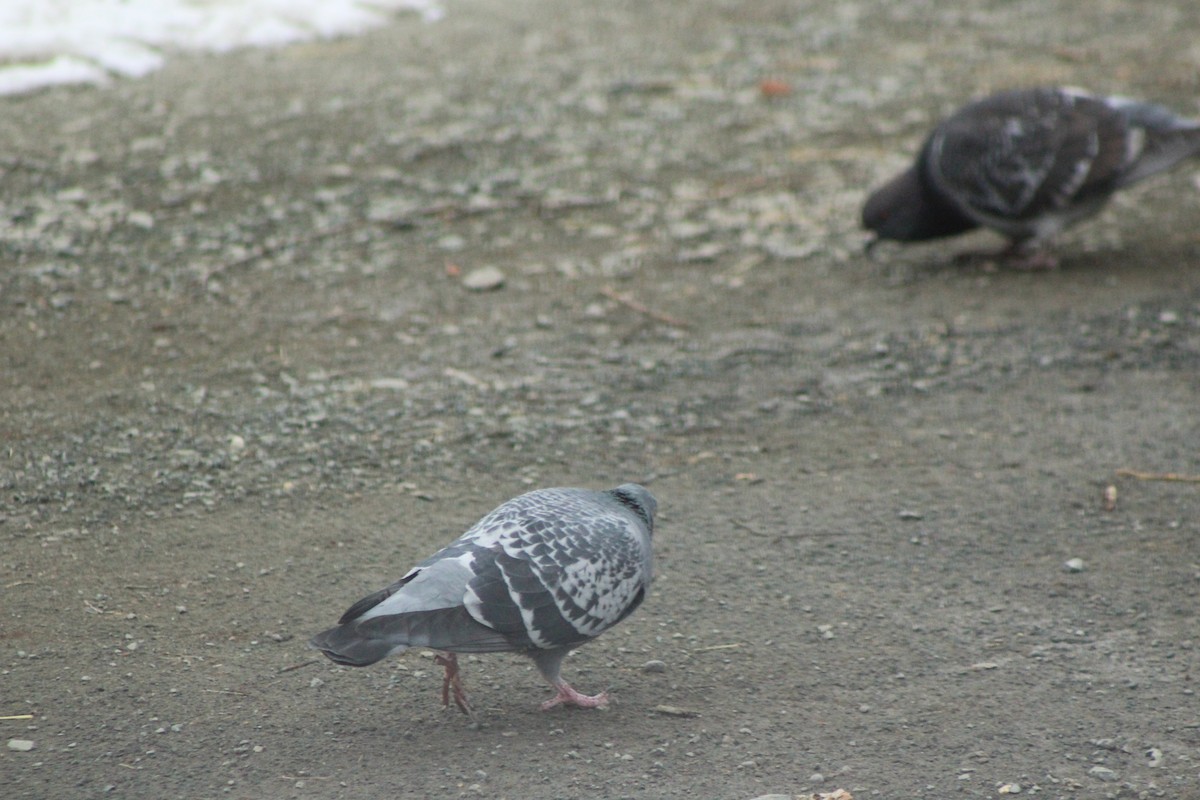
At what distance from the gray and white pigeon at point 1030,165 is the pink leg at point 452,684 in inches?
152

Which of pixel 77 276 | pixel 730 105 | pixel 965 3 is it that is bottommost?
pixel 77 276

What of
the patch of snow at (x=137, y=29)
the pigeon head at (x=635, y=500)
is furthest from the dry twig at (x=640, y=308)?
the patch of snow at (x=137, y=29)

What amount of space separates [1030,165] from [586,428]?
9.23 feet

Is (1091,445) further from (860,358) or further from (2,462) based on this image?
(2,462)

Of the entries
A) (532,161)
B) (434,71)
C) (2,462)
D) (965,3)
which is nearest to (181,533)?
(2,462)

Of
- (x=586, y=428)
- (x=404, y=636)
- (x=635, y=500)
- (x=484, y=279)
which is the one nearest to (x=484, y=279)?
(x=484, y=279)

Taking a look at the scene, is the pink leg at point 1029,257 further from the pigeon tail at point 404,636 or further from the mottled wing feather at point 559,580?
the pigeon tail at point 404,636

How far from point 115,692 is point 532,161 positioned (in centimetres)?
466

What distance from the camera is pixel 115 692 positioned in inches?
131

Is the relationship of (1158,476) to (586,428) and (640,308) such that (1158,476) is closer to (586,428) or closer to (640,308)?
(586,428)

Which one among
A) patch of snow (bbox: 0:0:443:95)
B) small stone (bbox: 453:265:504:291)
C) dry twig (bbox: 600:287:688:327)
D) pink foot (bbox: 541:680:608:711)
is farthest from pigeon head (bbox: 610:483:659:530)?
patch of snow (bbox: 0:0:443:95)

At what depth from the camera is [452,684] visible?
11.0 feet

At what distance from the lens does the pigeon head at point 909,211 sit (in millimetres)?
6359

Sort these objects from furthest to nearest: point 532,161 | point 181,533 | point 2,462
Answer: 1. point 532,161
2. point 2,462
3. point 181,533
